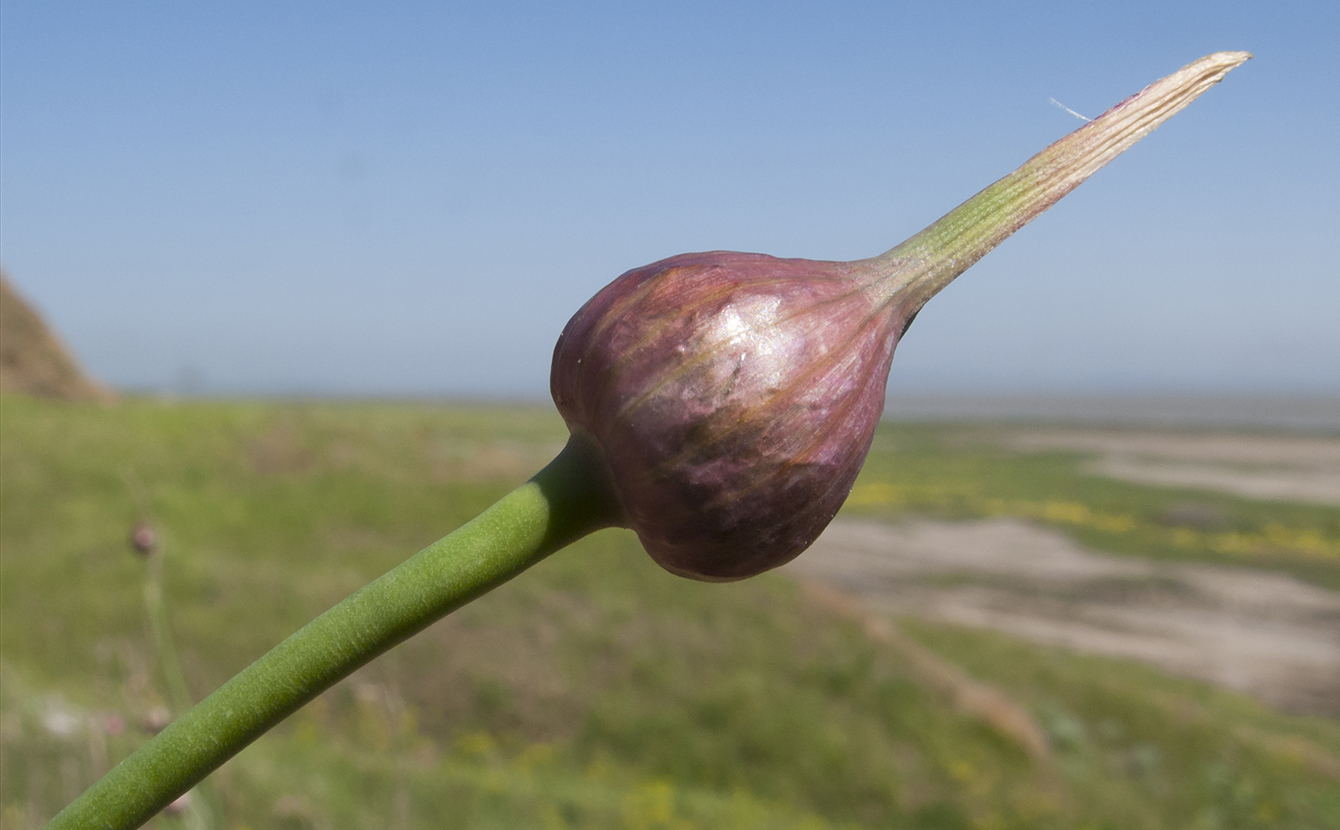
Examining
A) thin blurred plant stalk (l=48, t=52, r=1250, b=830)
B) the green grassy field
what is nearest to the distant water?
the green grassy field

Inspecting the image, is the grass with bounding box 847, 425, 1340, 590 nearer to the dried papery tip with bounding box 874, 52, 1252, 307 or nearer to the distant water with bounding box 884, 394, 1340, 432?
the dried papery tip with bounding box 874, 52, 1252, 307

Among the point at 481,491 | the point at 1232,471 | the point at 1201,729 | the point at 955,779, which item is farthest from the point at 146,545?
the point at 1232,471

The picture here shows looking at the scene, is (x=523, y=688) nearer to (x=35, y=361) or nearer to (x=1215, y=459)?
(x=35, y=361)

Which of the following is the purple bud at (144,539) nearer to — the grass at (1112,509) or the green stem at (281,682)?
the green stem at (281,682)

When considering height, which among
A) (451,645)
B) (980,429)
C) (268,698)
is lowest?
(980,429)

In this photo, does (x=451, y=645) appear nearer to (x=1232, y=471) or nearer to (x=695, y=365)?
(x=695, y=365)

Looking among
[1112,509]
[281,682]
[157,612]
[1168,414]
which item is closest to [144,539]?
[157,612]
